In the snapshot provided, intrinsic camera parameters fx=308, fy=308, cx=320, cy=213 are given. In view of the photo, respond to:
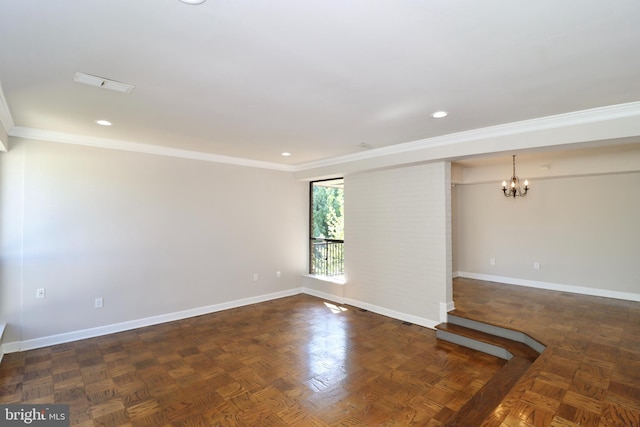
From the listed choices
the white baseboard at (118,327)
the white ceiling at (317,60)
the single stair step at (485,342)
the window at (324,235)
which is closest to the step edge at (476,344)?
the single stair step at (485,342)

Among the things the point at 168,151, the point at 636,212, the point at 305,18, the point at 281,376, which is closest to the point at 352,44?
the point at 305,18

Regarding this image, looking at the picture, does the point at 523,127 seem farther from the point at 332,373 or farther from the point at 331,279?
the point at 331,279

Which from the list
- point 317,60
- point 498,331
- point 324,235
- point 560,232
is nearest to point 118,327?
point 324,235

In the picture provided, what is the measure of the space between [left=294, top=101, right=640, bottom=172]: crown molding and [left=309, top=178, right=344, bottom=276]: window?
197cm

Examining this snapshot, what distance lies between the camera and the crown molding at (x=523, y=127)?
2.76m

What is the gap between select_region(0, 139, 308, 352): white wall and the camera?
11.8 feet

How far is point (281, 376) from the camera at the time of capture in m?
2.98

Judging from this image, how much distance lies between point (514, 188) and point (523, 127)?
2655 millimetres

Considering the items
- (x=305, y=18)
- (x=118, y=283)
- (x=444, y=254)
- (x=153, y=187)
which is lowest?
(x=118, y=283)

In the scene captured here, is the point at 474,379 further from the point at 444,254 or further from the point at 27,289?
the point at 27,289

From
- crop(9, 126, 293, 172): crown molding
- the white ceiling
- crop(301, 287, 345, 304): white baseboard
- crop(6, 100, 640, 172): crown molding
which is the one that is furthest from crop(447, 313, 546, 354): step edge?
crop(9, 126, 293, 172): crown molding

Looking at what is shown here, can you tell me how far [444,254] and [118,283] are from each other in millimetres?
4410

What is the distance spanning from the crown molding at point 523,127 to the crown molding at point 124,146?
2190 mm

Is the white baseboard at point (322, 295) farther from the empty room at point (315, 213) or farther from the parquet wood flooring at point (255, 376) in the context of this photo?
the parquet wood flooring at point (255, 376)
